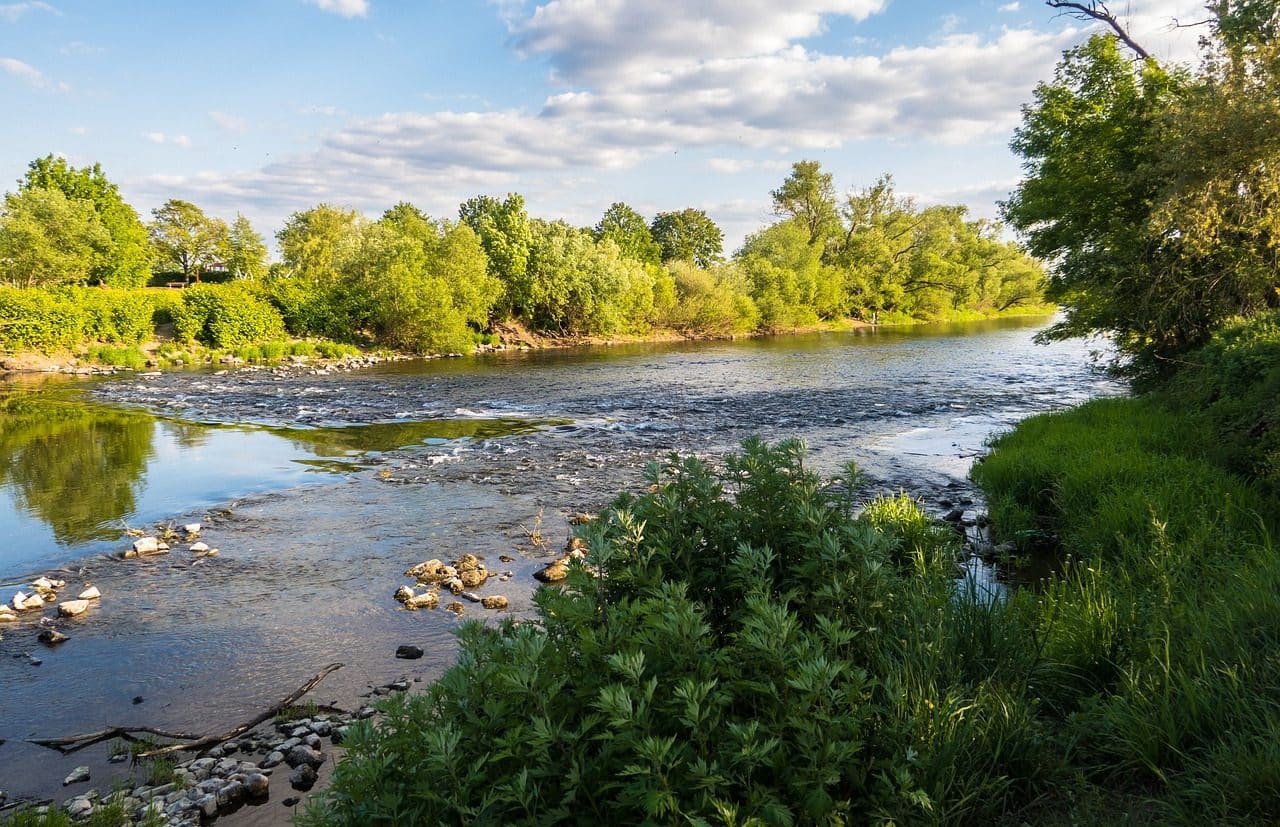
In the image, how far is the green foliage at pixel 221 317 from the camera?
4716cm

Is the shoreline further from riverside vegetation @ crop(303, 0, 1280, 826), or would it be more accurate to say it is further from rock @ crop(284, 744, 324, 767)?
riverside vegetation @ crop(303, 0, 1280, 826)

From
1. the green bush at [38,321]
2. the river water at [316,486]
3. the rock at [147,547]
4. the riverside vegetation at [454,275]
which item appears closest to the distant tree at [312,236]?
the riverside vegetation at [454,275]

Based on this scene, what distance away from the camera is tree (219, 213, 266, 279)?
10169 cm

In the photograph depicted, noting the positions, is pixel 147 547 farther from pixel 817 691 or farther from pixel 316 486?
pixel 817 691

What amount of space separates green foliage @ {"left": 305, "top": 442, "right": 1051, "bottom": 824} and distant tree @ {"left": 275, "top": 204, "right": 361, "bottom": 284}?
303ft

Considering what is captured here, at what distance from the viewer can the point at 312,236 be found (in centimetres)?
9488

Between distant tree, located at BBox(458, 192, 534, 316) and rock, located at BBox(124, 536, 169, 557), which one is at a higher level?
distant tree, located at BBox(458, 192, 534, 316)

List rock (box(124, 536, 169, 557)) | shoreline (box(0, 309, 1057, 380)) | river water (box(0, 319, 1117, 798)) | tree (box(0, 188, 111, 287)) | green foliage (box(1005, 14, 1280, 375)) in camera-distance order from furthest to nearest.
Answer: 1. tree (box(0, 188, 111, 287))
2. shoreline (box(0, 309, 1057, 380))
3. green foliage (box(1005, 14, 1280, 375))
4. rock (box(124, 536, 169, 557))
5. river water (box(0, 319, 1117, 798))

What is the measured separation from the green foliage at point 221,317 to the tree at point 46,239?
26.5 m

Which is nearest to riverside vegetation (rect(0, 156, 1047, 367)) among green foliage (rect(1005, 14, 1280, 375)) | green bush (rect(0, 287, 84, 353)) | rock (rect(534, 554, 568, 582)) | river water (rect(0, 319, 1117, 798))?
green bush (rect(0, 287, 84, 353))

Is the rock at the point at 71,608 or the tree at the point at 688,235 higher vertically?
the tree at the point at 688,235

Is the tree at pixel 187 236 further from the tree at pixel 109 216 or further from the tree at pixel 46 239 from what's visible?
the tree at pixel 46 239

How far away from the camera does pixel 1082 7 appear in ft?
81.9

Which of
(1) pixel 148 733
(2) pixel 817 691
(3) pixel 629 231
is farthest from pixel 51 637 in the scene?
(3) pixel 629 231
